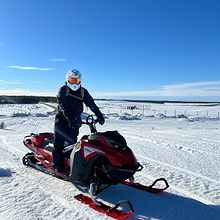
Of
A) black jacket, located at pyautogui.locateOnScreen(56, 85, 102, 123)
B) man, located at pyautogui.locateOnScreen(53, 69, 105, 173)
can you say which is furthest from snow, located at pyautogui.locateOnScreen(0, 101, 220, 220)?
black jacket, located at pyautogui.locateOnScreen(56, 85, 102, 123)

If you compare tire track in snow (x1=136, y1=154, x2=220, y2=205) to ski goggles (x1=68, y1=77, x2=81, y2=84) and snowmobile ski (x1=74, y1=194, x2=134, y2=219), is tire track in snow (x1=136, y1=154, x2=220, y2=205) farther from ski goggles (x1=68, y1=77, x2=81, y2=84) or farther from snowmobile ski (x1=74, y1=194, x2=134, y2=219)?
ski goggles (x1=68, y1=77, x2=81, y2=84)

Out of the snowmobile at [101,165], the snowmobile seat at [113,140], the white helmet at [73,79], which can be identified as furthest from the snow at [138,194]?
the white helmet at [73,79]

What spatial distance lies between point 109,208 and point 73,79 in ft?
7.43

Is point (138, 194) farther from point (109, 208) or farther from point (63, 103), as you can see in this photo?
point (63, 103)

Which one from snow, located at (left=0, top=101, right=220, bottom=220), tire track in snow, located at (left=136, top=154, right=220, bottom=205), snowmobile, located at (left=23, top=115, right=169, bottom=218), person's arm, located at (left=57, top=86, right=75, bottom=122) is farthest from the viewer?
person's arm, located at (left=57, top=86, right=75, bottom=122)

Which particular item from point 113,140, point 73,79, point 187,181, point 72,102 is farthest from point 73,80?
point 187,181

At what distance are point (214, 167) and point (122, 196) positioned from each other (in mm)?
3246

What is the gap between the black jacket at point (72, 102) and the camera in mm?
5930

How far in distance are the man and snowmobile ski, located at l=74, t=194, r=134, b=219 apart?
1.02 m

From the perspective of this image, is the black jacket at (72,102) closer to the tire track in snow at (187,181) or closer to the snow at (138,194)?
the snow at (138,194)

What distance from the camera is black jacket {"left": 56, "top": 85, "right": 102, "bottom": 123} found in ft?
19.5

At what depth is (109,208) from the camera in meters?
4.82

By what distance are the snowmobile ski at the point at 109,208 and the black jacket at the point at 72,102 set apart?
1347mm

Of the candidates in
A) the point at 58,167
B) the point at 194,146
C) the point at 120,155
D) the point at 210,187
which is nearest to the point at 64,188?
the point at 58,167
